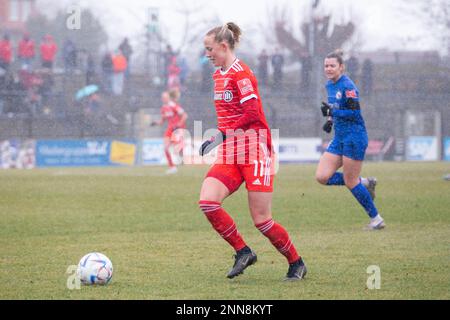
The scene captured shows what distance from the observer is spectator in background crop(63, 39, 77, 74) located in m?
29.2

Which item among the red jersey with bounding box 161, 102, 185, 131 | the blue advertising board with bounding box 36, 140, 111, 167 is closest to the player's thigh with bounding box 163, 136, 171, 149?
the red jersey with bounding box 161, 102, 185, 131

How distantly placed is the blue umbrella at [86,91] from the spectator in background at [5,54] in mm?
2783

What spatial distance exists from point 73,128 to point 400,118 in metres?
13.7

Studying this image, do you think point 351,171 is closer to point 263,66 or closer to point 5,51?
point 5,51

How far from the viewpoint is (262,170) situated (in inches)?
293

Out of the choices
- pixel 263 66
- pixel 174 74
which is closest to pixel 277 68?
pixel 263 66

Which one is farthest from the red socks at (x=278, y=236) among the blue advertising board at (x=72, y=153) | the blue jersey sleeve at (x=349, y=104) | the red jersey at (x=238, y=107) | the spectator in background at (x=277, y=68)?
the spectator in background at (x=277, y=68)

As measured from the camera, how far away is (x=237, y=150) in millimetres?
7523

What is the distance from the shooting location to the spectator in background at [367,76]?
31673mm

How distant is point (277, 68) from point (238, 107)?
24276 mm

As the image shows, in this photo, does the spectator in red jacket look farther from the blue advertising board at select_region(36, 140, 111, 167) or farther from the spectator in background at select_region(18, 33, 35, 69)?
the blue advertising board at select_region(36, 140, 111, 167)

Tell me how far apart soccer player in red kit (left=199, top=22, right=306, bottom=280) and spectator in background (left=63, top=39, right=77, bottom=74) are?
2196 centimetres

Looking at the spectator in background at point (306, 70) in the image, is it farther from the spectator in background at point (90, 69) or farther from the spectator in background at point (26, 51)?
the spectator in background at point (26, 51)

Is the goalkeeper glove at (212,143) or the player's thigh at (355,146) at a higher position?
the goalkeeper glove at (212,143)
